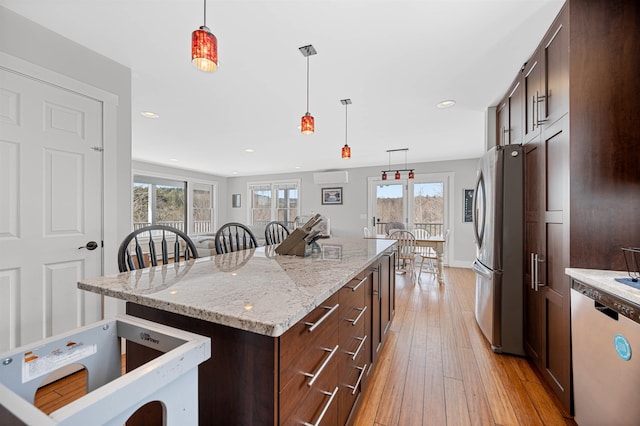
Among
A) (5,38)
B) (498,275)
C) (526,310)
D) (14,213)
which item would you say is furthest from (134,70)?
(526,310)

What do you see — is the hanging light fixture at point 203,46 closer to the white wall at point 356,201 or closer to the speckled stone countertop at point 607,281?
the speckled stone countertop at point 607,281

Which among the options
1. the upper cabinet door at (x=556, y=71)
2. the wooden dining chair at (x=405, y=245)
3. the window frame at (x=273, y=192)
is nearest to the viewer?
the upper cabinet door at (x=556, y=71)

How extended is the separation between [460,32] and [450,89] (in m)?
0.89

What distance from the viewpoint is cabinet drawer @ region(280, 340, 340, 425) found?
0.80m

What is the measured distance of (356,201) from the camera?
700cm

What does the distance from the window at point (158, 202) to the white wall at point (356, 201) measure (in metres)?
1.47

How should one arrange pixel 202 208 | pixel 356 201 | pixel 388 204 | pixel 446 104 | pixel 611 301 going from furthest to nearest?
pixel 202 208 → pixel 356 201 → pixel 388 204 → pixel 446 104 → pixel 611 301

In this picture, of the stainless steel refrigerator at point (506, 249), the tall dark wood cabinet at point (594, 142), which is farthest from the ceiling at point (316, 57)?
the stainless steel refrigerator at point (506, 249)

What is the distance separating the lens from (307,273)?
128cm

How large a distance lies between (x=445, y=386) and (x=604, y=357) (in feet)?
3.02

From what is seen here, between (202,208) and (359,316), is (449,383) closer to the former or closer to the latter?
(359,316)

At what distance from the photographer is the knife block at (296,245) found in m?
1.80

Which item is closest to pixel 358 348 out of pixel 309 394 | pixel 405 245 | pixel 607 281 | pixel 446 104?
pixel 309 394

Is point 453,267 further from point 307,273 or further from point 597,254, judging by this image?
→ point 307,273
